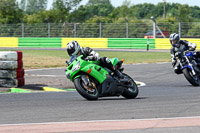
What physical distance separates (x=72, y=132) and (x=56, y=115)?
1563mm

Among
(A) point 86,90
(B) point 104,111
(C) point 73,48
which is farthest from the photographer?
(C) point 73,48

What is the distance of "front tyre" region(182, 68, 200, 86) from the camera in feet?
43.2

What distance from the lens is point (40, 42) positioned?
1592 inches

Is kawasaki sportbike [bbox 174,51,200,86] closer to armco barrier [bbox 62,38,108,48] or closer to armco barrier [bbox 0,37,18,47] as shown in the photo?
armco barrier [bbox 62,38,108,48]

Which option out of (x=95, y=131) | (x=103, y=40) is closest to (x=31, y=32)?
(x=103, y=40)

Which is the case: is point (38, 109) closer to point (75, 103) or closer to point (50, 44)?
point (75, 103)

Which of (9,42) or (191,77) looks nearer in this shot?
(191,77)

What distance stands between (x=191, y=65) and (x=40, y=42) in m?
28.1

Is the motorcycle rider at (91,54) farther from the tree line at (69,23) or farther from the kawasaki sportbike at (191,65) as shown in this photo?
the tree line at (69,23)

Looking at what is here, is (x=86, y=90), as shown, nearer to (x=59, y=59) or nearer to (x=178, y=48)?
(x=178, y=48)

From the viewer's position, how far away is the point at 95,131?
623 cm

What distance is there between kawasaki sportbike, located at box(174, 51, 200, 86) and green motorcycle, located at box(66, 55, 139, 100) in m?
3.61

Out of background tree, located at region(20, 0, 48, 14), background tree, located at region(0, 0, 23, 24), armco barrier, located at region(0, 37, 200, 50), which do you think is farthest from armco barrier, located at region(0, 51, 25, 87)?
background tree, located at region(20, 0, 48, 14)

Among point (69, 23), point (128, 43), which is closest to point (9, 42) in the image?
point (69, 23)
